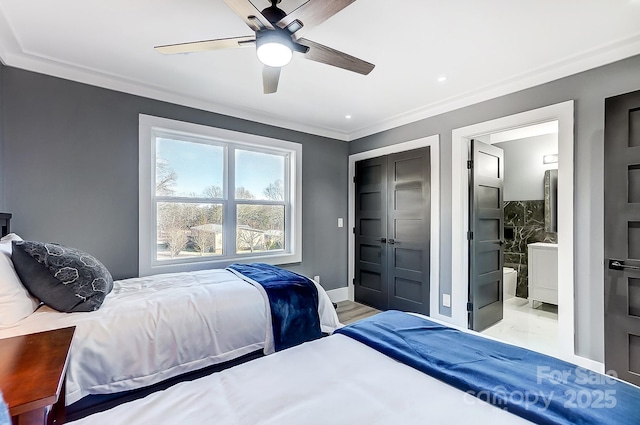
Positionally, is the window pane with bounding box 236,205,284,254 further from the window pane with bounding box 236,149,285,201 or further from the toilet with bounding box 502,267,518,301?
the toilet with bounding box 502,267,518,301

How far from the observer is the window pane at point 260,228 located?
3.60 meters

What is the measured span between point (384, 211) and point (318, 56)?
248 centimetres

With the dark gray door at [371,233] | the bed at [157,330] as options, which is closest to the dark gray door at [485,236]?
the dark gray door at [371,233]

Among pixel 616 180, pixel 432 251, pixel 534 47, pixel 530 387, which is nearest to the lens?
pixel 530 387

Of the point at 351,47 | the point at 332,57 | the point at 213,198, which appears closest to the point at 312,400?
the point at 332,57

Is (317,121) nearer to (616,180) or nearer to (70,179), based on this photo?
(70,179)

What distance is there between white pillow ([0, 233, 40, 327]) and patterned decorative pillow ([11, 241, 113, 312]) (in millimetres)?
35

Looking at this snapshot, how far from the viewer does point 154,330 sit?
1704 mm

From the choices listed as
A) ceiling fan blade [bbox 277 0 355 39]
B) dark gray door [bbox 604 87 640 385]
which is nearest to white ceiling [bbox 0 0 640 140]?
ceiling fan blade [bbox 277 0 355 39]

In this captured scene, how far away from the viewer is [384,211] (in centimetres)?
393

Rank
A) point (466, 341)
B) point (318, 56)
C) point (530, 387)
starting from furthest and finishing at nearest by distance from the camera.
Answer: point (318, 56) → point (466, 341) → point (530, 387)

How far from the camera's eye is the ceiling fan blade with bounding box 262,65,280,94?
6.46 ft

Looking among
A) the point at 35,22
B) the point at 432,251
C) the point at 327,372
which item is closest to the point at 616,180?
the point at 432,251

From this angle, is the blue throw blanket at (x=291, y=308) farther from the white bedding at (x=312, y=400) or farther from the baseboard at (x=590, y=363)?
the baseboard at (x=590, y=363)
